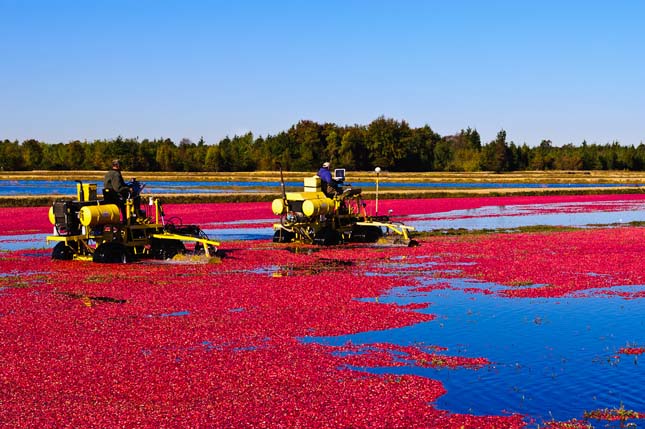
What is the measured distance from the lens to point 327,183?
38094 mm

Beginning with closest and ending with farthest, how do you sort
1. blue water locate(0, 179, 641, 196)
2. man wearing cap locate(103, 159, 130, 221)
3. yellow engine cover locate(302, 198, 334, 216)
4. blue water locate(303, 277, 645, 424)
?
blue water locate(303, 277, 645, 424)
man wearing cap locate(103, 159, 130, 221)
yellow engine cover locate(302, 198, 334, 216)
blue water locate(0, 179, 641, 196)

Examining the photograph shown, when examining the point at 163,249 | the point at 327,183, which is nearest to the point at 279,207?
the point at 327,183

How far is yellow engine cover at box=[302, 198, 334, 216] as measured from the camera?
119 ft

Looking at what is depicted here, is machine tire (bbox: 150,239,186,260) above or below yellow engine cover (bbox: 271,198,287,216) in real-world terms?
below

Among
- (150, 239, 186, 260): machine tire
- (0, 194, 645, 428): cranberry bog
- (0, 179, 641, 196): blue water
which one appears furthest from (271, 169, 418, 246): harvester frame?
(0, 179, 641, 196): blue water

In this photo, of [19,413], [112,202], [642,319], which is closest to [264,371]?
[19,413]

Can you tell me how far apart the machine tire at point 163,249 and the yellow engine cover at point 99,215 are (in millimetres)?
1934

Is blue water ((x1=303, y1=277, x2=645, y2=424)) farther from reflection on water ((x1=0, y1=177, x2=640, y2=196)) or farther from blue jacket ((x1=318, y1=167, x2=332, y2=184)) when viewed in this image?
reflection on water ((x1=0, y1=177, x2=640, y2=196))

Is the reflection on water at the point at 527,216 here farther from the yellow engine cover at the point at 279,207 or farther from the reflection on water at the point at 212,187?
the reflection on water at the point at 212,187

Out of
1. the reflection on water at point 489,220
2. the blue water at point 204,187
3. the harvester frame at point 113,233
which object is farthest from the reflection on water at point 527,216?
the blue water at point 204,187

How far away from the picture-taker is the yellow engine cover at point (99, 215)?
97.9ft

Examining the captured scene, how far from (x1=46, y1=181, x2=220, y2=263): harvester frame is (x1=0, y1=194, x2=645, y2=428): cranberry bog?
928mm

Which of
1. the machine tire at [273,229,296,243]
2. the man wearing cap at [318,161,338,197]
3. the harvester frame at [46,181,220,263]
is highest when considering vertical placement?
the man wearing cap at [318,161,338,197]

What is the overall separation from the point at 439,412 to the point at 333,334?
19.7 ft
